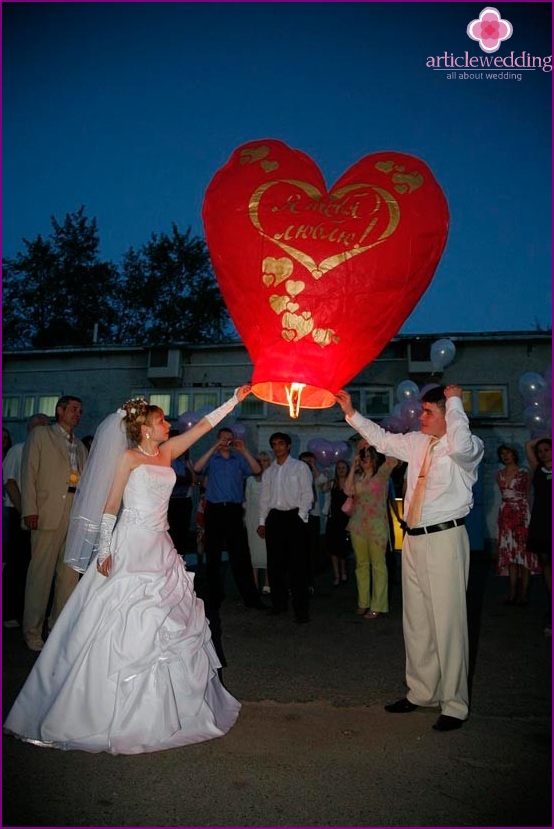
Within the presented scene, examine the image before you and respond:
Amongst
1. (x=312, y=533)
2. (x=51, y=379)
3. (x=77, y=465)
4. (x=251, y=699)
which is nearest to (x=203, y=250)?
(x=51, y=379)

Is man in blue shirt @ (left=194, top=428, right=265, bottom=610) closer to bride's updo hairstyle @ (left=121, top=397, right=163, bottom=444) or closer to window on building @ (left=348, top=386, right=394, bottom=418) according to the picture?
bride's updo hairstyle @ (left=121, top=397, right=163, bottom=444)

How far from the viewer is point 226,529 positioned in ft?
23.5

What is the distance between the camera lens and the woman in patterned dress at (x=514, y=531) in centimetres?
755

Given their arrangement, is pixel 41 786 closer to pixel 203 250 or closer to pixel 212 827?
pixel 212 827

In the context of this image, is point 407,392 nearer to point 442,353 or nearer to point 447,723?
point 442,353

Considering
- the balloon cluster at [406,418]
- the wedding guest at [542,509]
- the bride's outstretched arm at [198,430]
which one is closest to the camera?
the bride's outstretched arm at [198,430]

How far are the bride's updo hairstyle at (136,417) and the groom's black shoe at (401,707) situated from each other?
2.51 m

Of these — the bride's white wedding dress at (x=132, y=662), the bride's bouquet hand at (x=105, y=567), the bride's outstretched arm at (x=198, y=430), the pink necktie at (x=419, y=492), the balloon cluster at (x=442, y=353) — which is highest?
the balloon cluster at (x=442, y=353)

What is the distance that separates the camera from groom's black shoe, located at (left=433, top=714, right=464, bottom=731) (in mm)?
3572

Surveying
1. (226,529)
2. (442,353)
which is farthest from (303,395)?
(442,353)

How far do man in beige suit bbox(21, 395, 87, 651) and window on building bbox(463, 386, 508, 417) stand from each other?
12.6 metres

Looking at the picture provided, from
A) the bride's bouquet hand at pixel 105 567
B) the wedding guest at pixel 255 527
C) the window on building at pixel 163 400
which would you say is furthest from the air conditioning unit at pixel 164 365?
the bride's bouquet hand at pixel 105 567

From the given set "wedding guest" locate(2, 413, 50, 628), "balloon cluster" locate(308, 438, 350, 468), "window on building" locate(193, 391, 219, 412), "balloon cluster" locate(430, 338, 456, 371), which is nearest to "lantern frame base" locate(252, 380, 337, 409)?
"wedding guest" locate(2, 413, 50, 628)

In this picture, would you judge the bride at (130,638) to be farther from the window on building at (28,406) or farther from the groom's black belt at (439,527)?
the window on building at (28,406)
